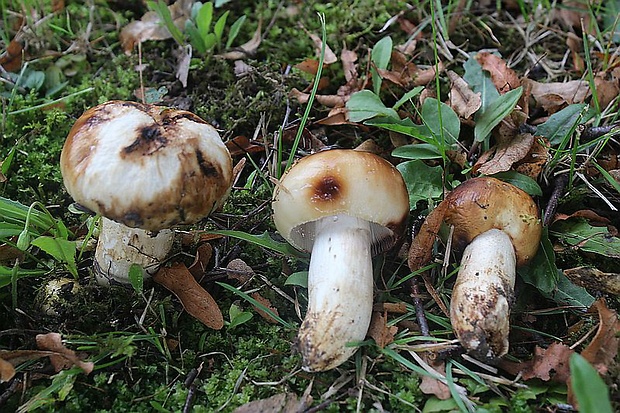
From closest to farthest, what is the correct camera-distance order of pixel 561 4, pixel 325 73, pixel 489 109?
pixel 489 109, pixel 325 73, pixel 561 4

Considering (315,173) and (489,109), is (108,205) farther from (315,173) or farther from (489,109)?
(489,109)

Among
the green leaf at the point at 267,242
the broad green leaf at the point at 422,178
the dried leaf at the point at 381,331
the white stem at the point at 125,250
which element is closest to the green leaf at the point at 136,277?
the white stem at the point at 125,250

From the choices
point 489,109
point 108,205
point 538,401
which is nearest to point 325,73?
A: point 489,109

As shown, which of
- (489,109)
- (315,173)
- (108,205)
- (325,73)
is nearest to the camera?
(108,205)

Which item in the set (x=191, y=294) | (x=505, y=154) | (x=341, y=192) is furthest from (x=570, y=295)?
(x=191, y=294)

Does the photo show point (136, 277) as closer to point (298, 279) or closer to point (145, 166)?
point (145, 166)

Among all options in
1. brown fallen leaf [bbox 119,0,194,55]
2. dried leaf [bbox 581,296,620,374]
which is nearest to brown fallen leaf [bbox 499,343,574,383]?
dried leaf [bbox 581,296,620,374]

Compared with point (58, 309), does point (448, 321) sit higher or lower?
lower
